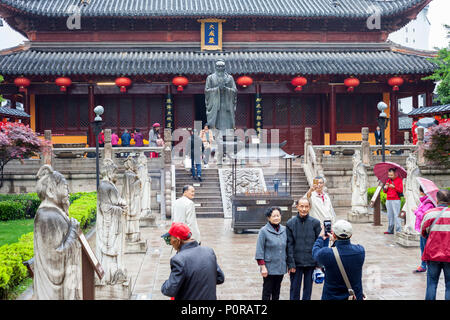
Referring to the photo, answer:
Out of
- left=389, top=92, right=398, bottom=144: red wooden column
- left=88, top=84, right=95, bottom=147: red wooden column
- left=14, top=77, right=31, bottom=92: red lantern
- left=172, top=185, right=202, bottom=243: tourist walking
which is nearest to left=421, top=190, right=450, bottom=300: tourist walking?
left=172, top=185, right=202, bottom=243: tourist walking

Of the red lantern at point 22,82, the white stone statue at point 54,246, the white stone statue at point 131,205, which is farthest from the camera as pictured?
the red lantern at point 22,82

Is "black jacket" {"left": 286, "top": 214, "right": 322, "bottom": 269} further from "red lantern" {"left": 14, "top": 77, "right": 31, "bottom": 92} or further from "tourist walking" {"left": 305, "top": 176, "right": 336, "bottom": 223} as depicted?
"red lantern" {"left": 14, "top": 77, "right": 31, "bottom": 92}

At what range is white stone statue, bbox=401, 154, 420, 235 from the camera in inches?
358

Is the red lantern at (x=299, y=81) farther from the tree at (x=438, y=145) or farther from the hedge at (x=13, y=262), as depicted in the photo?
the hedge at (x=13, y=262)

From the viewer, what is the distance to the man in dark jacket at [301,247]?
526 centimetres

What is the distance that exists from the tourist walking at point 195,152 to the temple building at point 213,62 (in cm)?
637

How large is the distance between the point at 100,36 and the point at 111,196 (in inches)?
720

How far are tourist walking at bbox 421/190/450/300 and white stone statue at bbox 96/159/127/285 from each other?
12.3 feet

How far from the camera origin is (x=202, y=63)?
20969 mm

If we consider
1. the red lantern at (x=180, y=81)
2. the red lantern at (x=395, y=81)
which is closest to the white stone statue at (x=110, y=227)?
the red lantern at (x=180, y=81)

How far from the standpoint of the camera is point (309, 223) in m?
5.32

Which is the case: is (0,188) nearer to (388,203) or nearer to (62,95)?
(62,95)

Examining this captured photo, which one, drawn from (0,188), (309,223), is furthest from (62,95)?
(309,223)

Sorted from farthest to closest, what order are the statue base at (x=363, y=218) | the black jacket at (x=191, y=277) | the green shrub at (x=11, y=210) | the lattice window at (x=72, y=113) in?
the lattice window at (x=72, y=113)
the green shrub at (x=11, y=210)
the statue base at (x=363, y=218)
the black jacket at (x=191, y=277)
